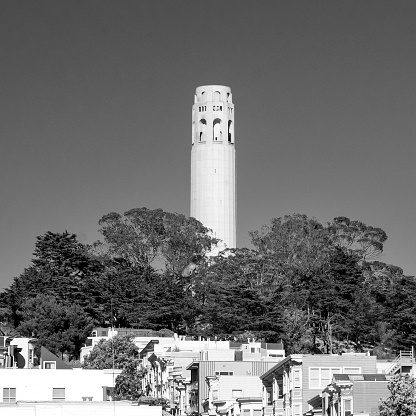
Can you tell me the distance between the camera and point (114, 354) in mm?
107625

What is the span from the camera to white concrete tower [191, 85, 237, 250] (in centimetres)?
17700

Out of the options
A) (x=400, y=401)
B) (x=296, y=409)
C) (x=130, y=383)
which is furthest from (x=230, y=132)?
(x=400, y=401)

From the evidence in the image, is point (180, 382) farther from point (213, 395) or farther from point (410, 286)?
point (410, 286)

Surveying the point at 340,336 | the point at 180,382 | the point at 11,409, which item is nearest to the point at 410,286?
the point at 340,336

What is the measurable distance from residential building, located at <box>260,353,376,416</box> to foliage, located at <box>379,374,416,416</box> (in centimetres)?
1371

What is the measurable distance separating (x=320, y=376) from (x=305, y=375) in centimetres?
79

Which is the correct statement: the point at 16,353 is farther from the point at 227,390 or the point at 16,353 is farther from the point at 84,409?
the point at 84,409

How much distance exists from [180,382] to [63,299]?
1896 inches

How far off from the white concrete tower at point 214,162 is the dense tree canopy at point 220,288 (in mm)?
16972

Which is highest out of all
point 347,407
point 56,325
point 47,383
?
point 56,325

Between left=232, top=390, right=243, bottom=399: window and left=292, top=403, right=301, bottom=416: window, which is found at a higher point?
left=232, top=390, right=243, bottom=399: window

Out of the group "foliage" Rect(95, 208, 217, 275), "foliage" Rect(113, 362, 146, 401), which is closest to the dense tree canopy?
"foliage" Rect(95, 208, 217, 275)

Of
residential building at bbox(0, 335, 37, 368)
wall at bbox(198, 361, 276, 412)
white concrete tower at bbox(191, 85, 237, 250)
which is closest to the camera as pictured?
residential building at bbox(0, 335, 37, 368)

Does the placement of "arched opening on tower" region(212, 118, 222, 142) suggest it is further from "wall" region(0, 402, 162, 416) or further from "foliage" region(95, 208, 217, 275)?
"wall" region(0, 402, 162, 416)
